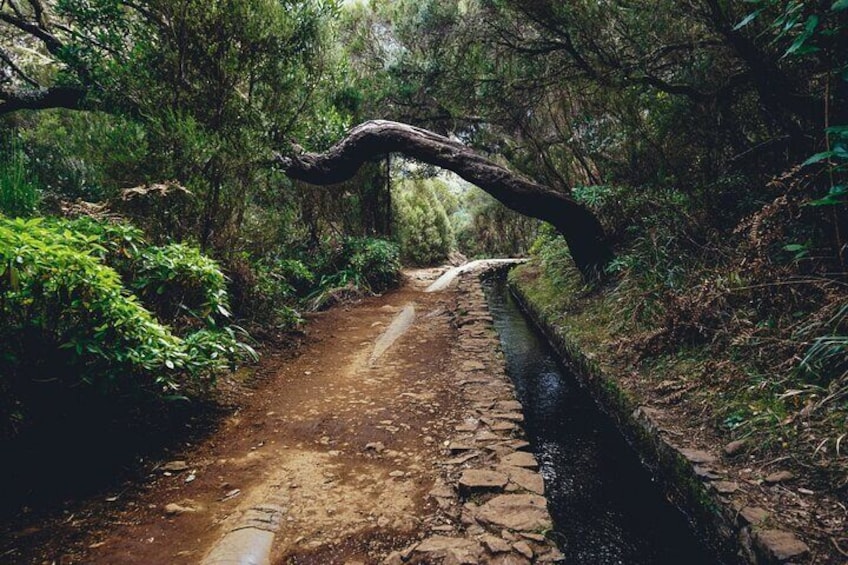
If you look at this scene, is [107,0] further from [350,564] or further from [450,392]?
[350,564]

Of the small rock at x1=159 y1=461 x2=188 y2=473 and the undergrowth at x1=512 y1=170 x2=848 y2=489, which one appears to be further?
the small rock at x1=159 y1=461 x2=188 y2=473

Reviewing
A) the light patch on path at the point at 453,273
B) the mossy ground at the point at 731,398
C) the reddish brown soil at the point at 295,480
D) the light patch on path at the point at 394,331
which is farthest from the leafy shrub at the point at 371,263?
the mossy ground at the point at 731,398

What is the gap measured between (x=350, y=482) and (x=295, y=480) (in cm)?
36

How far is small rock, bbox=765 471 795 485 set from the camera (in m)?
2.54

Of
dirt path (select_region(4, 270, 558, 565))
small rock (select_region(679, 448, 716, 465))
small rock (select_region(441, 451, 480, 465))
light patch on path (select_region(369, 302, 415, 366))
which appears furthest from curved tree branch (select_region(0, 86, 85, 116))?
small rock (select_region(679, 448, 716, 465))

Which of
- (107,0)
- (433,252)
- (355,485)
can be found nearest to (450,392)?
(355,485)

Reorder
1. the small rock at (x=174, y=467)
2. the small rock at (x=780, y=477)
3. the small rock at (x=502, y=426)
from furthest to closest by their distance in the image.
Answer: the small rock at (x=502, y=426)
the small rock at (x=174, y=467)
the small rock at (x=780, y=477)

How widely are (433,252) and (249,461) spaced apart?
1345 centimetres

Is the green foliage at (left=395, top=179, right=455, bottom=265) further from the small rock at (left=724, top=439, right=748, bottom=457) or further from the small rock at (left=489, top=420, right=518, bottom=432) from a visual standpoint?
the small rock at (left=724, top=439, right=748, bottom=457)

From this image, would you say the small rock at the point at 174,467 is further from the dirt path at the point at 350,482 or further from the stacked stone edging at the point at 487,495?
the stacked stone edging at the point at 487,495

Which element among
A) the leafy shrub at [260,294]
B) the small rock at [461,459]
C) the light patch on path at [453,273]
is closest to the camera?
the small rock at [461,459]

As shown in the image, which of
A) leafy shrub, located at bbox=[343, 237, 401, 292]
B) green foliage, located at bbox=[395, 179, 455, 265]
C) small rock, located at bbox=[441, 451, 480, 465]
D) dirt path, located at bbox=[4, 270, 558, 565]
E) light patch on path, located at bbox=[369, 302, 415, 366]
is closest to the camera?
dirt path, located at bbox=[4, 270, 558, 565]

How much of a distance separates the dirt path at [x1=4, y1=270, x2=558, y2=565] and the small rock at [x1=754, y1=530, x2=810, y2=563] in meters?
1.04

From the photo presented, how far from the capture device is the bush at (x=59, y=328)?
2.42 m
